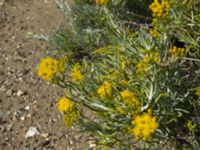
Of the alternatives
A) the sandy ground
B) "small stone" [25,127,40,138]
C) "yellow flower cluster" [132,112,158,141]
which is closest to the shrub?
"yellow flower cluster" [132,112,158,141]

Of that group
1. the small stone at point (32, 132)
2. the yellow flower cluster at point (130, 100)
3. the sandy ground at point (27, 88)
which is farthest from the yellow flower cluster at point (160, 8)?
the small stone at point (32, 132)

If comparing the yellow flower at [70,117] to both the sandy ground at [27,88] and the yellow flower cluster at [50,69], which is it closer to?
the yellow flower cluster at [50,69]

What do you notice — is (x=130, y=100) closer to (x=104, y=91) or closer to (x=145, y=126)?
(x=104, y=91)

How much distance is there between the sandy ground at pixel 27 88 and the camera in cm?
315

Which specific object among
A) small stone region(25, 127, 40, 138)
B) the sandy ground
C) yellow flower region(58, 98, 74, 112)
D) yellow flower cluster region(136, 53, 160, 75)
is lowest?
small stone region(25, 127, 40, 138)

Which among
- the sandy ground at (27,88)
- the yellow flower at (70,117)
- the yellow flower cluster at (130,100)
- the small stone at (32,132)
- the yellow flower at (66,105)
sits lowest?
the small stone at (32,132)

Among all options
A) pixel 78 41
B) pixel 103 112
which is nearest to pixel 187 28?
pixel 103 112

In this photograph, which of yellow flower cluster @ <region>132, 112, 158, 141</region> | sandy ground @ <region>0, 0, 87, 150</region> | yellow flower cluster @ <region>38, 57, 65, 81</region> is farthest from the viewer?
sandy ground @ <region>0, 0, 87, 150</region>

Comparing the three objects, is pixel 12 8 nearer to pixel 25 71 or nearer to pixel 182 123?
pixel 25 71

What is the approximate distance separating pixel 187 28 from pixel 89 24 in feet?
4.17

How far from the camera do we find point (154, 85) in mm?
2316

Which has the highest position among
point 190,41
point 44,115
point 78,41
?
point 190,41

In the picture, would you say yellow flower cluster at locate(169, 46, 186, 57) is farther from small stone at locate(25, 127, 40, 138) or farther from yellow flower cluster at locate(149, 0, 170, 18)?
small stone at locate(25, 127, 40, 138)

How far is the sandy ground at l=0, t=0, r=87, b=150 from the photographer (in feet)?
10.3
